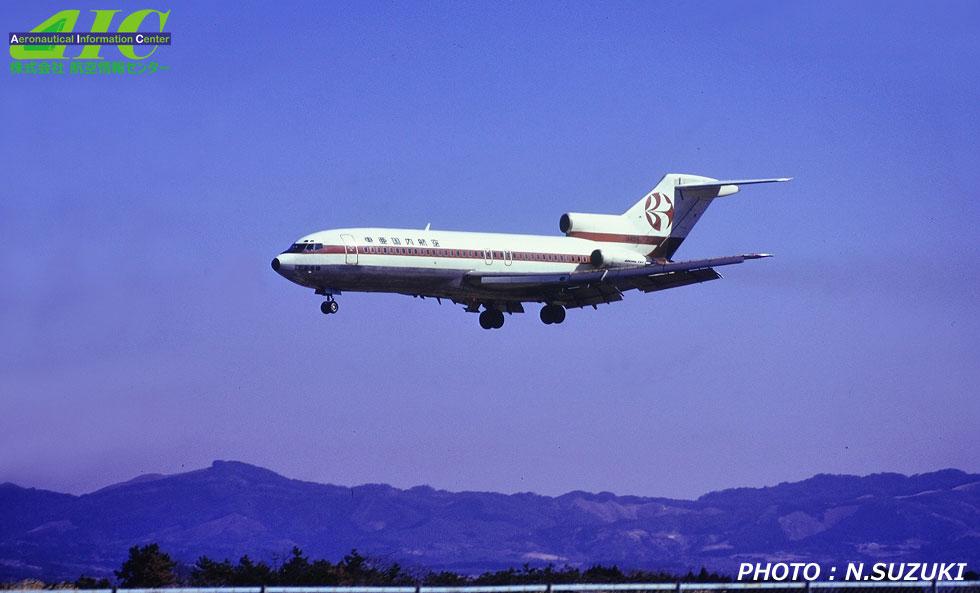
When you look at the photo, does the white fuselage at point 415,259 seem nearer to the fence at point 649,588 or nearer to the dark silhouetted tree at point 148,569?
the dark silhouetted tree at point 148,569

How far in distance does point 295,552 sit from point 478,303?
2986 cm

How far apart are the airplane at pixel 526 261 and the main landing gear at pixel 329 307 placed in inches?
1.8

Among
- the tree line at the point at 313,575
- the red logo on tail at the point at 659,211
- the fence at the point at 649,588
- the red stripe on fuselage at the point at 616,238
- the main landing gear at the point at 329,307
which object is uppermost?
the red logo on tail at the point at 659,211

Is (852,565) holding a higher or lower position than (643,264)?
lower

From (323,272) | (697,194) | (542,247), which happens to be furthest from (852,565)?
(697,194)

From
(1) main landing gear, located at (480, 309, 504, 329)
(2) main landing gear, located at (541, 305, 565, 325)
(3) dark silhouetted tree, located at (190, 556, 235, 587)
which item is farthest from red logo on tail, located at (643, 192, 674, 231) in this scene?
(3) dark silhouetted tree, located at (190, 556, 235, 587)

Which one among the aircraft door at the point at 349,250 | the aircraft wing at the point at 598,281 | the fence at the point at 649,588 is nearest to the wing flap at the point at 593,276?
the aircraft wing at the point at 598,281

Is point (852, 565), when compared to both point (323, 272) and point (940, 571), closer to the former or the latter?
point (940, 571)

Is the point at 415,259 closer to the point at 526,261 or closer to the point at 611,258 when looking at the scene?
the point at 526,261

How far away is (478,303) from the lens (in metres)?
66.0

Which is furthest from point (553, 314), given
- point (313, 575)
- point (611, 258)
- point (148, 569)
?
point (313, 575)

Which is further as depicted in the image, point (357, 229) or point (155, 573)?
point (357, 229)

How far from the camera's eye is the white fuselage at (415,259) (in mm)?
57500

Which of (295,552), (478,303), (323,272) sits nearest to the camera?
(295,552)
